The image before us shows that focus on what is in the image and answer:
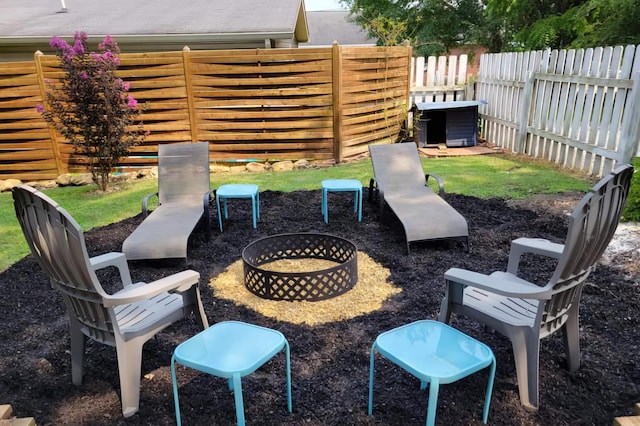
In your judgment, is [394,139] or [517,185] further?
[394,139]

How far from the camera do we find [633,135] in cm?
586

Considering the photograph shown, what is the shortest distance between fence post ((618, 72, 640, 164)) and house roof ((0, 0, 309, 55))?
6.50 meters

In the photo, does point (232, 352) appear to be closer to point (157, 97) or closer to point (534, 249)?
point (534, 249)

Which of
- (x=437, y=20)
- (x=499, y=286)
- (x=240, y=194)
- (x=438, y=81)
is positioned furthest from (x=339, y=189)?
(x=437, y=20)

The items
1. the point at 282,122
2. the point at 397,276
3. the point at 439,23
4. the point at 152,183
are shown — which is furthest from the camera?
the point at 439,23

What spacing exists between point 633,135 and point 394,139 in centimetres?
480

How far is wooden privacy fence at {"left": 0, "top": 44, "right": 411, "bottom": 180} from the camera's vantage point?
8.12 metres

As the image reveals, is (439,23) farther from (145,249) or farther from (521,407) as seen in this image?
(521,407)

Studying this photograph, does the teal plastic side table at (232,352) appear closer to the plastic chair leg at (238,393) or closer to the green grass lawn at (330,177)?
the plastic chair leg at (238,393)

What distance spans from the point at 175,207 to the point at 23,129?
5.09 meters

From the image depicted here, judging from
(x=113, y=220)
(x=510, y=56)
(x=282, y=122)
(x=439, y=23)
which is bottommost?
(x=113, y=220)

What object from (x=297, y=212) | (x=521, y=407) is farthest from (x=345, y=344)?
(x=297, y=212)

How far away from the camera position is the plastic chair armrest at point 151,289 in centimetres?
226

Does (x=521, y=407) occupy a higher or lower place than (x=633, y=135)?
lower
